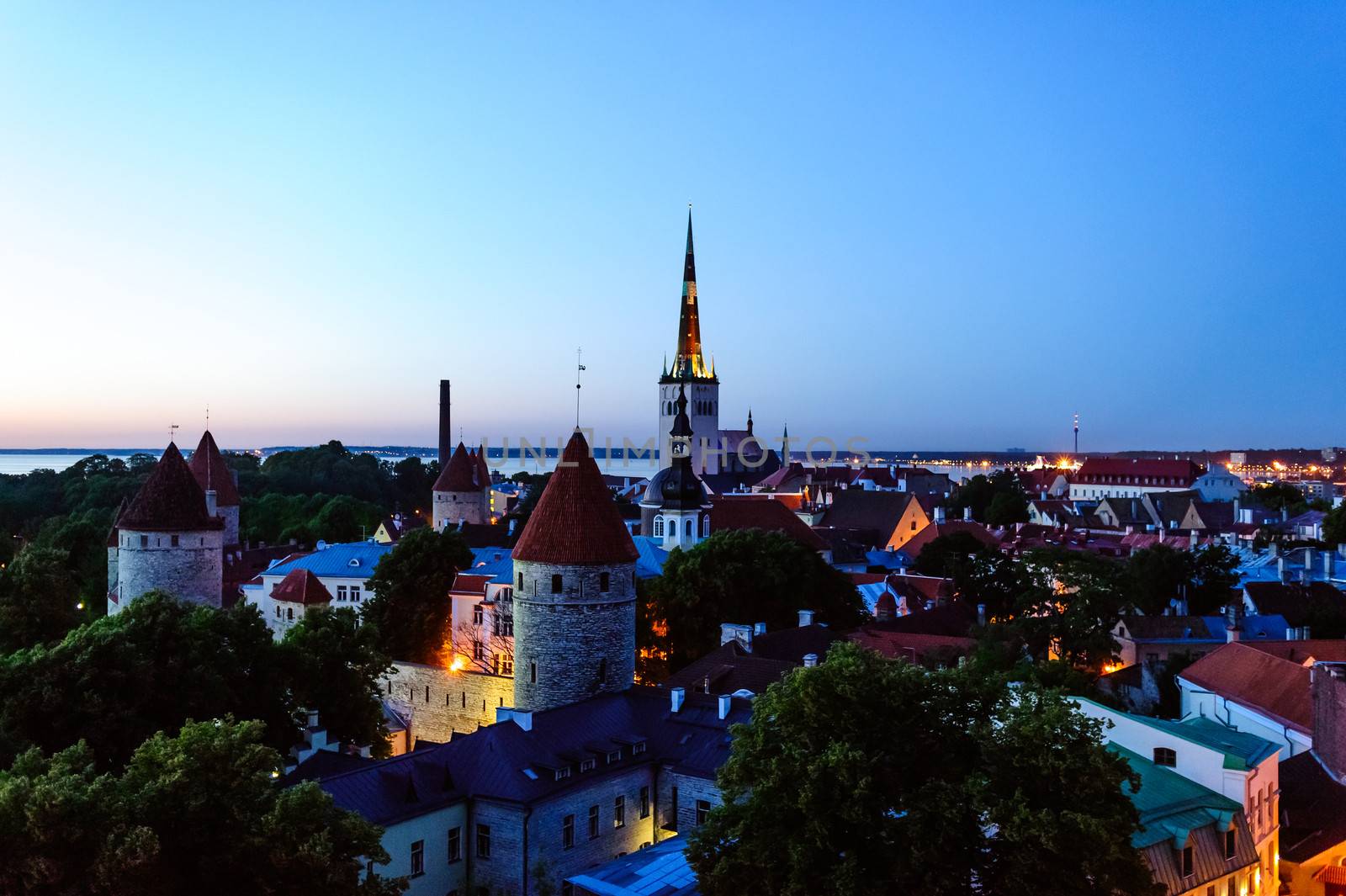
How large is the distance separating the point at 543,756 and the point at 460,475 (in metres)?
45.6

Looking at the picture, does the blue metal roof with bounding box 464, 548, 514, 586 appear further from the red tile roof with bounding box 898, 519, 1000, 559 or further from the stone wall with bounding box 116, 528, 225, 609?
the red tile roof with bounding box 898, 519, 1000, 559

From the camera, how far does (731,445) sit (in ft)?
395

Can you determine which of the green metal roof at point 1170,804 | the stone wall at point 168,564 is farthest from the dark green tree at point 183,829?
the stone wall at point 168,564

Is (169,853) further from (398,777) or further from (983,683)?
(983,683)

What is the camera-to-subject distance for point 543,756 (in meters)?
23.0

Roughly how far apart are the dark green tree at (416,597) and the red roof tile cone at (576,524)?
12152 millimetres

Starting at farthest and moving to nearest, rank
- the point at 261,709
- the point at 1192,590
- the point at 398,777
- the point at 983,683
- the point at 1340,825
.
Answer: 1. the point at 1192,590
2. the point at 261,709
3. the point at 1340,825
4. the point at 398,777
5. the point at 983,683

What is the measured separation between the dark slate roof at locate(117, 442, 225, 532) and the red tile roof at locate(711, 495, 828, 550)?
87.6 ft

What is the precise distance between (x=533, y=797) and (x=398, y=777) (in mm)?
2451

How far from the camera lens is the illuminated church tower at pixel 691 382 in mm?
100938

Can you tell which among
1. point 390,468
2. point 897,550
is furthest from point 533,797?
point 390,468

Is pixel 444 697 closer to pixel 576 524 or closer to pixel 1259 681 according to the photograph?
pixel 576 524

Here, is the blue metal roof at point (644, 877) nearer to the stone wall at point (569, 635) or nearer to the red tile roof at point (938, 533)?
the stone wall at point (569, 635)

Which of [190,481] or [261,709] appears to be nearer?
[261,709]
